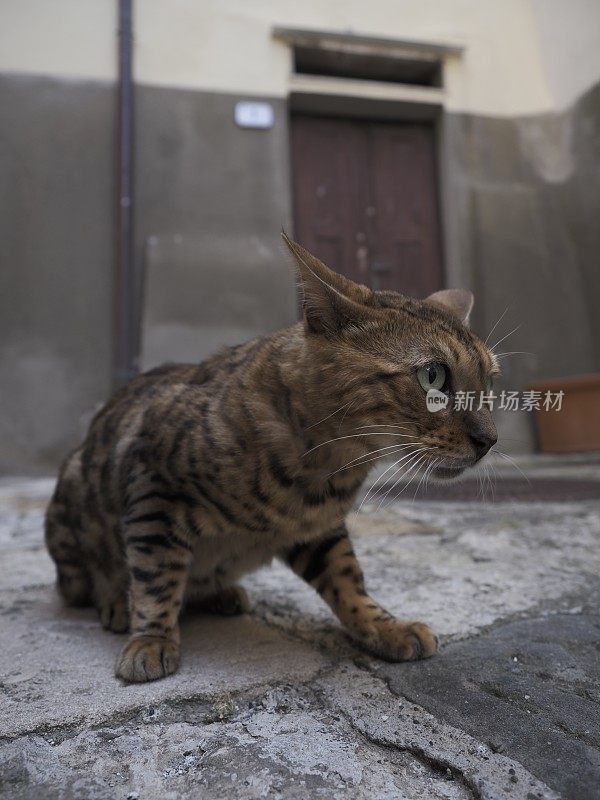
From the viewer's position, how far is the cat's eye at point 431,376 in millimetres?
1250

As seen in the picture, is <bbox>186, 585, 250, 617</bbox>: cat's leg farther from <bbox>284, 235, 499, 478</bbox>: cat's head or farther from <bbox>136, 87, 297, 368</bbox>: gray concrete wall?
<bbox>136, 87, 297, 368</bbox>: gray concrete wall

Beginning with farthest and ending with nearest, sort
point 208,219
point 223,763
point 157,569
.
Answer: point 208,219 → point 157,569 → point 223,763

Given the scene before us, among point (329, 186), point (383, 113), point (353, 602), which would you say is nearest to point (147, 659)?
point (353, 602)

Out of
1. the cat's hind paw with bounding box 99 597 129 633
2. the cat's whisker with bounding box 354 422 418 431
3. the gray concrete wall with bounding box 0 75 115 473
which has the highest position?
the gray concrete wall with bounding box 0 75 115 473

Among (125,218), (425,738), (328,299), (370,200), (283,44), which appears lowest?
(425,738)

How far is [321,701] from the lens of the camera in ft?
3.63

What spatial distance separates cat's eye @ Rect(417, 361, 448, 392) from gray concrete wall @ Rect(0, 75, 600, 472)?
394cm

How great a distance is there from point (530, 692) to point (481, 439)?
458mm

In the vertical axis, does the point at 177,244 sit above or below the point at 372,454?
above

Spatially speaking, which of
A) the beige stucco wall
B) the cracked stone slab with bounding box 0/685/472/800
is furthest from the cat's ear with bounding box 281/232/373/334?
the beige stucco wall

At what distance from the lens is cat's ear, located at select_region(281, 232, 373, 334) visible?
1284 mm

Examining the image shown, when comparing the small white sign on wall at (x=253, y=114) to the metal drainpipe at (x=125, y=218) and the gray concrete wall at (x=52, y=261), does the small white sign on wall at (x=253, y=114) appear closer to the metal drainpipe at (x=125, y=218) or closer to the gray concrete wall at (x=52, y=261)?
the metal drainpipe at (x=125, y=218)

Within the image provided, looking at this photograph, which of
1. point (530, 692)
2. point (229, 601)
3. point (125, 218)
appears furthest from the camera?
point (125, 218)

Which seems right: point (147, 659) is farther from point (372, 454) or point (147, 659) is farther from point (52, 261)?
point (52, 261)
